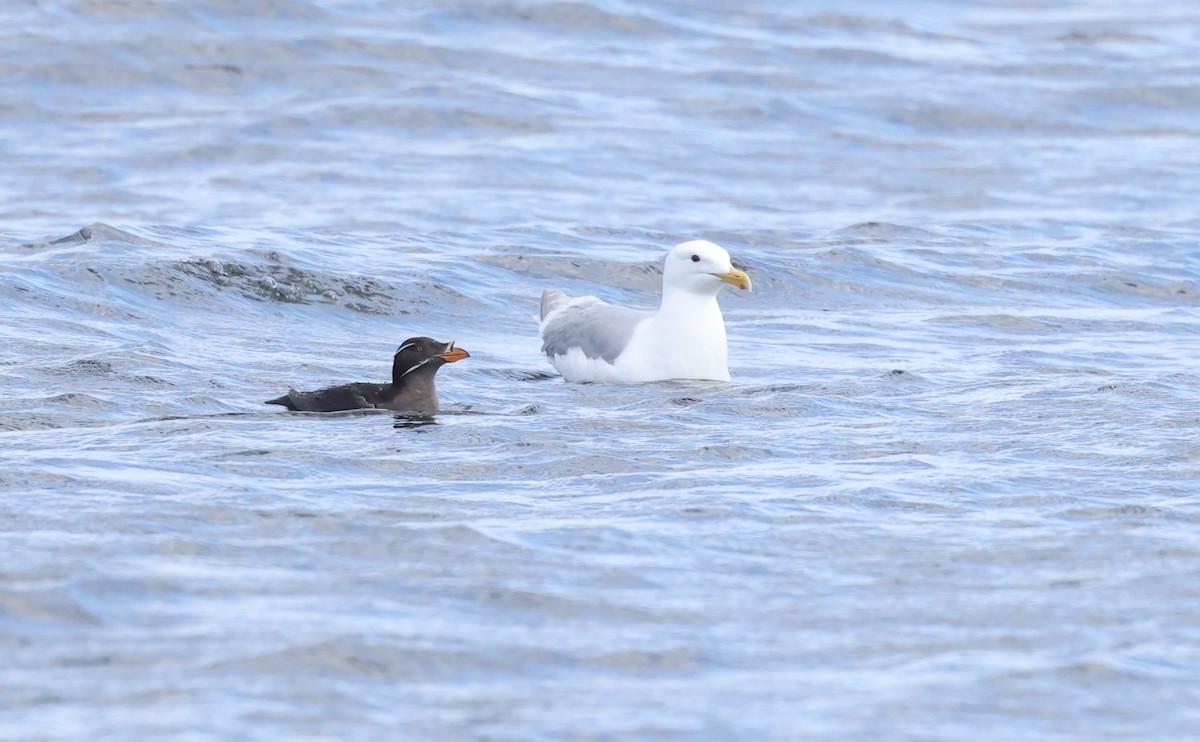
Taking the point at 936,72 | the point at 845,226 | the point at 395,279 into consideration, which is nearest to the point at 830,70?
the point at 936,72

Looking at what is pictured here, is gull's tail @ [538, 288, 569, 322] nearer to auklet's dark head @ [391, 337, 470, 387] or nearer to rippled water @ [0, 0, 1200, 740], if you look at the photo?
rippled water @ [0, 0, 1200, 740]

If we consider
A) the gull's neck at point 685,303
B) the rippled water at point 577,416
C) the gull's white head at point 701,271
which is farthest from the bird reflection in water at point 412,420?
the gull's white head at point 701,271

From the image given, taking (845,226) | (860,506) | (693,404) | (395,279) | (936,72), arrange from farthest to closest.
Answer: (936,72) < (845,226) < (395,279) < (693,404) < (860,506)

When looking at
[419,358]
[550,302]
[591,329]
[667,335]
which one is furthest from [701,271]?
[419,358]

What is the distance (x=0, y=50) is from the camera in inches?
993

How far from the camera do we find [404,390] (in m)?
10.1

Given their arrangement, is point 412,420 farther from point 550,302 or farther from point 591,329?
point 550,302

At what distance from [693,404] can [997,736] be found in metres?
4.91

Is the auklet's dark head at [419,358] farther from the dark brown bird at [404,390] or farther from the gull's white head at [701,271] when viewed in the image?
the gull's white head at [701,271]

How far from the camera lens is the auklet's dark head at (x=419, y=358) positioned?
10.2m

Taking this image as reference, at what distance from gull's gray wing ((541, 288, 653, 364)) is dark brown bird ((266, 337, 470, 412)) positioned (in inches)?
59.3

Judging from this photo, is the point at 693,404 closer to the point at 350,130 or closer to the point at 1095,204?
the point at 1095,204

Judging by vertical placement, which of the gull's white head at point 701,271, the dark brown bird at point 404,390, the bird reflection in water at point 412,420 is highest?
the gull's white head at point 701,271

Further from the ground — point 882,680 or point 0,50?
point 0,50
